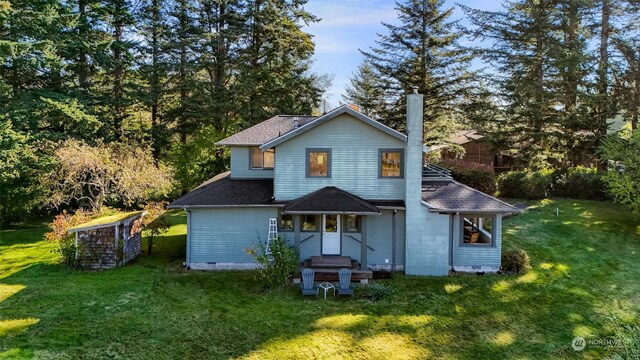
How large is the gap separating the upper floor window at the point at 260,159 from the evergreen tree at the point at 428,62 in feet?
55.7

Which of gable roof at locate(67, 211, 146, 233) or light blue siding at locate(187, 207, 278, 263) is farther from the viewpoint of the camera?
light blue siding at locate(187, 207, 278, 263)

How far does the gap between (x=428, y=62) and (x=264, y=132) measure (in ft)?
58.6

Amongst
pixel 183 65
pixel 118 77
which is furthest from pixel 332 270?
pixel 118 77

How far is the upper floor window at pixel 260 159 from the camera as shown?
57.3 ft

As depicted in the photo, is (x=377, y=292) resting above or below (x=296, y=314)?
above

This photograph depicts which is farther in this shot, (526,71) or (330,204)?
(526,71)

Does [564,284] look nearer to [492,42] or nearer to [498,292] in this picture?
[498,292]

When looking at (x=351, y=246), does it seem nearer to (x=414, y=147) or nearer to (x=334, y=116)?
(x=414, y=147)

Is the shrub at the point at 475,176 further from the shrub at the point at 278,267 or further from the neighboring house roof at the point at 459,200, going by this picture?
the shrub at the point at 278,267

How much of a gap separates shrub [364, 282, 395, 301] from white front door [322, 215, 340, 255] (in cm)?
256

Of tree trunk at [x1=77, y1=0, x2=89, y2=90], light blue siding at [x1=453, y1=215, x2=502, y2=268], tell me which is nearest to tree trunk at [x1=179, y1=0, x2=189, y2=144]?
tree trunk at [x1=77, y1=0, x2=89, y2=90]

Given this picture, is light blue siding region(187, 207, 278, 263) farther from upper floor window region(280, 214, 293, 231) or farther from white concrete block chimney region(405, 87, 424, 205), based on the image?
white concrete block chimney region(405, 87, 424, 205)

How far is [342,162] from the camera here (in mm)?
14844

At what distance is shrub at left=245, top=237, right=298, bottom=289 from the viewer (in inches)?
503
